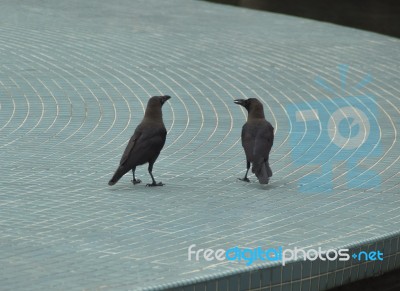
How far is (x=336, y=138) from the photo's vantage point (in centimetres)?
873

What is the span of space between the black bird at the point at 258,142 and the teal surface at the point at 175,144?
0.16 meters

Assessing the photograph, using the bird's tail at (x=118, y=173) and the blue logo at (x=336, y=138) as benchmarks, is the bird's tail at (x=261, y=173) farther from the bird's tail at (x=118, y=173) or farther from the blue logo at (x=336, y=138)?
the bird's tail at (x=118, y=173)

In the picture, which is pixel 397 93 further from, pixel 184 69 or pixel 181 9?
pixel 181 9

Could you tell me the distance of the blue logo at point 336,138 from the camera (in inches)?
293

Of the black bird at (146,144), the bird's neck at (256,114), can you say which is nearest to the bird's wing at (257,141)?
the bird's neck at (256,114)

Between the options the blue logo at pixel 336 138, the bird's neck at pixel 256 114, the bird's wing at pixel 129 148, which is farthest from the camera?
the blue logo at pixel 336 138

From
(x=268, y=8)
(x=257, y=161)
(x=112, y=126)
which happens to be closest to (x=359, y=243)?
(x=257, y=161)

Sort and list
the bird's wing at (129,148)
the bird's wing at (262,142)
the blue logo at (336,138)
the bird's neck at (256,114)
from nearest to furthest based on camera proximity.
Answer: the bird's wing at (129,148), the bird's wing at (262,142), the bird's neck at (256,114), the blue logo at (336,138)

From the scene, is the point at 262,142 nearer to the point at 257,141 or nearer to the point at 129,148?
the point at 257,141

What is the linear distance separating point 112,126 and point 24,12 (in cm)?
589

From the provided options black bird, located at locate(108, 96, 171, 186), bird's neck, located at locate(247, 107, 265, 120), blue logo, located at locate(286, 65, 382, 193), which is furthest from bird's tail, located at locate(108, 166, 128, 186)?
blue logo, located at locate(286, 65, 382, 193)

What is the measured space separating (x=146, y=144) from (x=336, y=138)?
240 cm

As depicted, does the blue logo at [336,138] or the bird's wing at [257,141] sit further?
the blue logo at [336,138]

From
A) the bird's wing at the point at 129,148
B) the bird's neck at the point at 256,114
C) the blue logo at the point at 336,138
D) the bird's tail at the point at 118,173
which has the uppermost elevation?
the bird's neck at the point at 256,114
